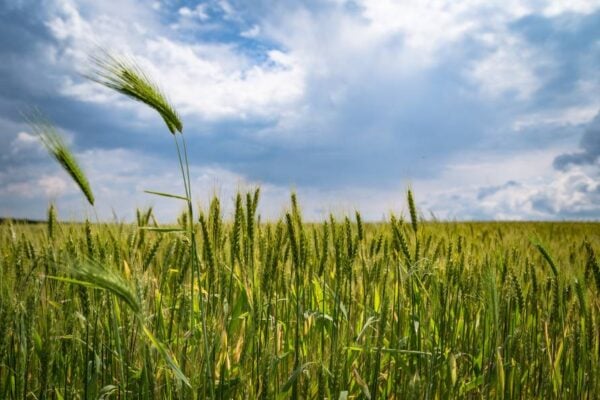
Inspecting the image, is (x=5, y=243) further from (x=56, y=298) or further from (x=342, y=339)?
(x=342, y=339)

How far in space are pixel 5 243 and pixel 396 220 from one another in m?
3.92

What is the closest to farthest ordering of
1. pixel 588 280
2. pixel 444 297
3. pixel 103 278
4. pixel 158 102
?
pixel 103 278 < pixel 158 102 < pixel 444 297 < pixel 588 280

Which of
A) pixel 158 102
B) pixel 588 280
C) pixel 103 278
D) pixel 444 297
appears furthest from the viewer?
pixel 588 280

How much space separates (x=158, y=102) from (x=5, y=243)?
12.7 feet

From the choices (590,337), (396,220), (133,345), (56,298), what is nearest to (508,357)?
(590,337)

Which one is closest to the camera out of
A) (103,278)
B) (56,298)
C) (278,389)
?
(103,278)

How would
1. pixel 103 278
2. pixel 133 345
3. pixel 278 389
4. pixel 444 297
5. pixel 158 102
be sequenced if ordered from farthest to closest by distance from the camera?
pixel 444 297 < pixel 133 345 < pixel 278 389 < pixel 158 102 < pixel 103 278

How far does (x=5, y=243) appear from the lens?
4.79m

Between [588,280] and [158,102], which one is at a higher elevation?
[158,102]

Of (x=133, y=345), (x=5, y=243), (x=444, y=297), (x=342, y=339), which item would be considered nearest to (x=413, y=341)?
(x=444, y=297)

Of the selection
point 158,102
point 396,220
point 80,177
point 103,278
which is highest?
point 158,102

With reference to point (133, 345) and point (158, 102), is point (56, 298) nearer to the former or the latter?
point (133, 345)

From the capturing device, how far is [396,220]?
256 centimetres

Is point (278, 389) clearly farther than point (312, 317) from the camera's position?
No
